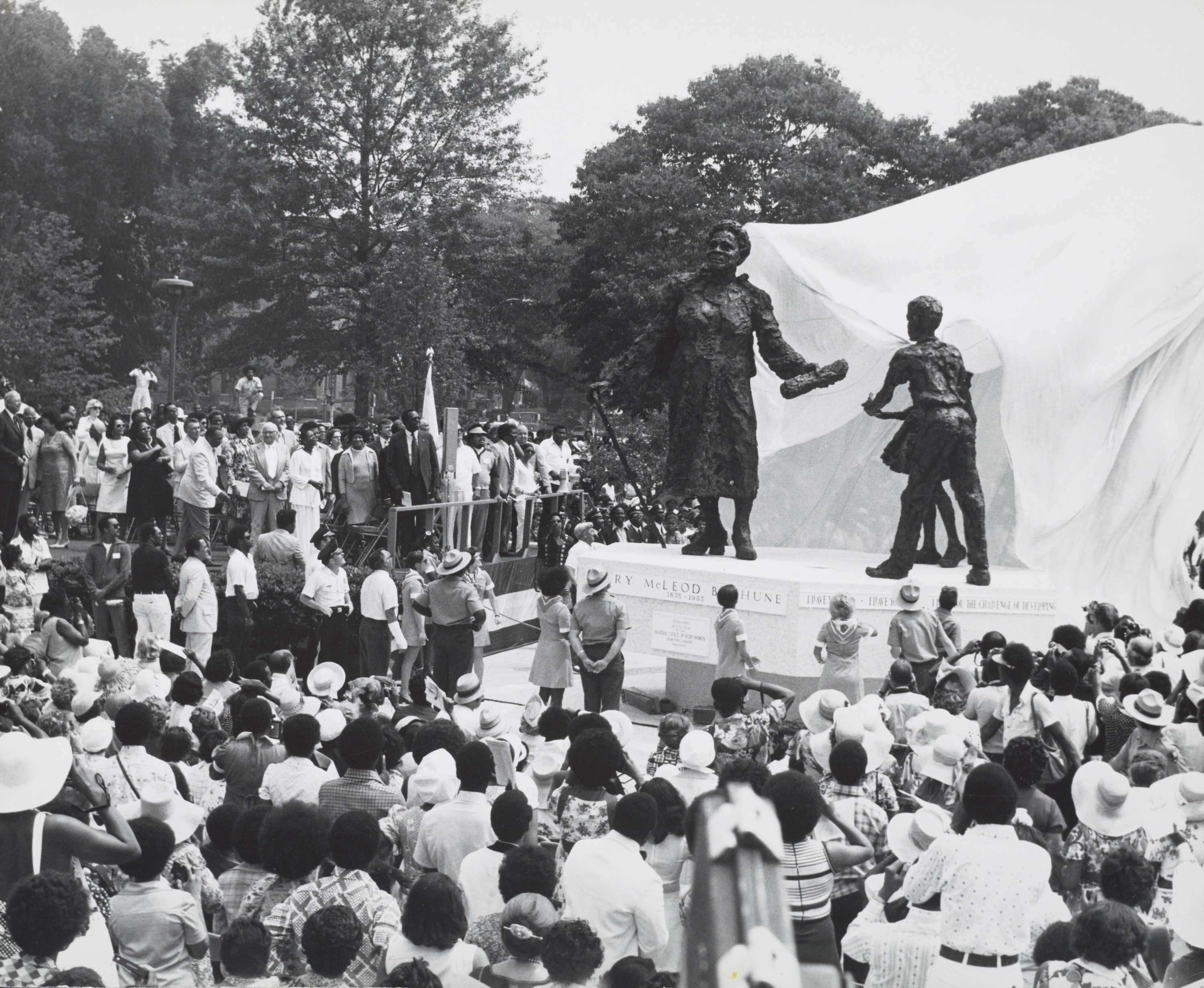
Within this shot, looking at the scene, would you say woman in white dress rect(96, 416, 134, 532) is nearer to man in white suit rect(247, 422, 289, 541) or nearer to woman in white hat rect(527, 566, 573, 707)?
man in white suit rect(247, 422, 289, 541)

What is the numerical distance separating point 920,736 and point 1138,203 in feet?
28.7

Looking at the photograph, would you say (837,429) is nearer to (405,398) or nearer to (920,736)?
(920,736)

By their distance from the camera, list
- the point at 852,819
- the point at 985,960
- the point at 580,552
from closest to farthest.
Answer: the point at 985,960
the point at 852,819
the point at 580,552

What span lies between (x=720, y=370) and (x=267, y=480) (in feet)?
16.3

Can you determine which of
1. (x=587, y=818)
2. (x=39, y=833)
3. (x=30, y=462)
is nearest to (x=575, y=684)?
(x=30, y=462)

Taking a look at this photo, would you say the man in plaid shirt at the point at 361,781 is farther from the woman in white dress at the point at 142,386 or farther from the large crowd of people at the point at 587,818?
the woman in white dress at the point at 142,386

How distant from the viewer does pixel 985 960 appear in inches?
158

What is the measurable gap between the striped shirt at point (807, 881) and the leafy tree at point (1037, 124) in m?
22.2

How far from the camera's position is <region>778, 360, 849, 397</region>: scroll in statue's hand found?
10930 millimetres

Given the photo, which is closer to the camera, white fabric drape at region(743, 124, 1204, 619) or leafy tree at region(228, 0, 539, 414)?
white fabric drape at region(743, 124, 1204, 619)

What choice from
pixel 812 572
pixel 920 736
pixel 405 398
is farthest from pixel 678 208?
pixel 920 736

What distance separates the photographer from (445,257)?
73.9ft

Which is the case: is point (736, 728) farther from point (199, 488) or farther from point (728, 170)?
point (728, 170)

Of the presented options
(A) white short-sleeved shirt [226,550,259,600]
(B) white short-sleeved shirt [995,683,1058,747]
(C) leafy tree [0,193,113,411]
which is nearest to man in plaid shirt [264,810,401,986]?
(B) white short-sleeved shirt [995,683,1058,747]
